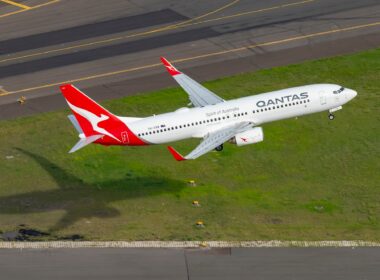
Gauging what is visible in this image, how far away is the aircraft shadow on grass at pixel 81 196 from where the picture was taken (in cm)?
8838

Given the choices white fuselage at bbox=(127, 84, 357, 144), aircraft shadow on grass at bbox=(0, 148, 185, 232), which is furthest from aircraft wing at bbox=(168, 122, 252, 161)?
aircraft shadow on grass at bbox=(0, 148, 185, 232)

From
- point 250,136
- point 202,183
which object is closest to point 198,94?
point 202,183

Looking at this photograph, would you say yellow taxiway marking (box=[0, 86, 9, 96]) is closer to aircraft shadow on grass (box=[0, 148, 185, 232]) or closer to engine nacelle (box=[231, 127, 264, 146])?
aircraft shadow on grass (box=[0, 148, 185, 232])

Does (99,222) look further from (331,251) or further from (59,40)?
(59,40)

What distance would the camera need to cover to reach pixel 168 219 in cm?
8681

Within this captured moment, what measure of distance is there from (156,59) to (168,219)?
33.8 meters

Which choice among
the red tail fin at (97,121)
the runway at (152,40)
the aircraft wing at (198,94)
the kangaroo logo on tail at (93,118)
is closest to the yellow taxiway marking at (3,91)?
the runway at (152,40)

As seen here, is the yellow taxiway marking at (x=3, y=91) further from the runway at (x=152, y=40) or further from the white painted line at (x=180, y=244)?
the white painted line at (x=180, y=244)

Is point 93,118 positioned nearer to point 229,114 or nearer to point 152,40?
point 229,114

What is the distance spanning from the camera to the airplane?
86.2m

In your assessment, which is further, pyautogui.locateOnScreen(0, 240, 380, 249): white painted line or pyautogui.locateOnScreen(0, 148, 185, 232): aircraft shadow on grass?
pyautogui.locateOnScreen(0, 148, 185, 232): aircraft shadow on grass

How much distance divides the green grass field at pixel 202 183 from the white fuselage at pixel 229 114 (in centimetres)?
601

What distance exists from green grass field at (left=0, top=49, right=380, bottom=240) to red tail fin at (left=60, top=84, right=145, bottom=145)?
6054 mm

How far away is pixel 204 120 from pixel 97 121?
9648 mm
